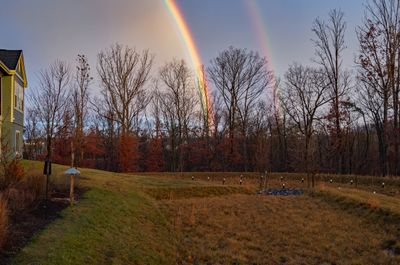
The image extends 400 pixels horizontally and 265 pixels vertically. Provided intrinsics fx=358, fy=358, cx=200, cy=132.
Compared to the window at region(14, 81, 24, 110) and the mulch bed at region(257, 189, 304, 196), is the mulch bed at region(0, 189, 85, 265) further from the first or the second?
the mulch bed at region(257, 189, 304, 196)

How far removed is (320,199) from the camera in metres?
16.7

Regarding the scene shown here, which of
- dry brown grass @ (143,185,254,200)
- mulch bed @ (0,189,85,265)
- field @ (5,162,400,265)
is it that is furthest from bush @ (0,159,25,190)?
dry brown grass @ (143,185,254,200)

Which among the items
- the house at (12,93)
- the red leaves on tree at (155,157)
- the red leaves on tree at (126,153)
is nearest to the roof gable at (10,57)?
the house at (12,93)

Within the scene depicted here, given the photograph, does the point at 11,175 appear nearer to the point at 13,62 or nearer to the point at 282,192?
the point at 13,62

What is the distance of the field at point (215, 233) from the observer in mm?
7071

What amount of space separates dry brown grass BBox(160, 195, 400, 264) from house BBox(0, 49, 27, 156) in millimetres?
9846

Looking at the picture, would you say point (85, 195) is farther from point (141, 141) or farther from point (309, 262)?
point (141, 141)

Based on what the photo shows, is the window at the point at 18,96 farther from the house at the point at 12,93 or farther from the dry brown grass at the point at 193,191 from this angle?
the dry brown grass at the point at 193,191

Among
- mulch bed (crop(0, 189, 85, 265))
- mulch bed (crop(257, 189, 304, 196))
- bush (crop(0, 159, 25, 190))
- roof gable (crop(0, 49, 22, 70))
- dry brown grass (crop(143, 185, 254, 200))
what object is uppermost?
roof gable (crop(0, 49, 22, 70))

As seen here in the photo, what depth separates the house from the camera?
1869cm

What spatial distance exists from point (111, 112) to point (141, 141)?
6763mm

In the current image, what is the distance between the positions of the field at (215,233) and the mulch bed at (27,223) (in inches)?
6.6

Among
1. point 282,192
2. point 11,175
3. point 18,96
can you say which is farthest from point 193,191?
point 18,96

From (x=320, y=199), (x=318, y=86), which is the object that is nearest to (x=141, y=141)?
(x=318, y=86)
